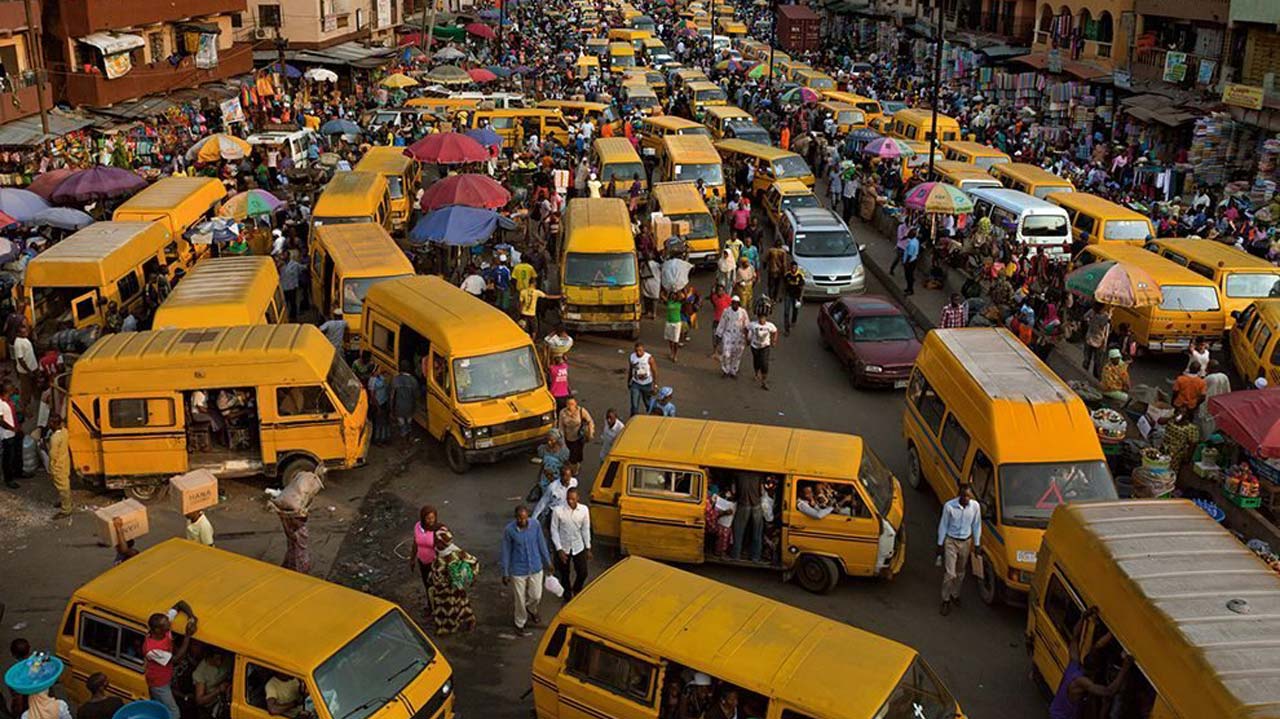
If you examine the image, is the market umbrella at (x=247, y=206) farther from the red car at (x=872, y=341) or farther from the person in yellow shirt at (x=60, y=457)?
the red car at (x=872, y=341)

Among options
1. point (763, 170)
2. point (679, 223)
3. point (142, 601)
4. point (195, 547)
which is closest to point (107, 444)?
point (195, 547)

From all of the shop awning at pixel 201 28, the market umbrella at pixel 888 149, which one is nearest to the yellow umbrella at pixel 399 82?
the shop awning at pixel 201 28

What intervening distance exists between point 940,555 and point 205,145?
23.0 metres

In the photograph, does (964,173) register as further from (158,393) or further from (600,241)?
(158,393)

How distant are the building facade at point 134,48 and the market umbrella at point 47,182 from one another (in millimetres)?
8833

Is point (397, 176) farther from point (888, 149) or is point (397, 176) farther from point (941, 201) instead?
point (888, 149)

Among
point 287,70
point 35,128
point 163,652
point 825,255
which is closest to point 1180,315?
point 825,255

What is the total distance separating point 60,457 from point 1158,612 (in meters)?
12.2

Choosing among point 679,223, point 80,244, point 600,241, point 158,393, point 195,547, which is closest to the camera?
point 195,547

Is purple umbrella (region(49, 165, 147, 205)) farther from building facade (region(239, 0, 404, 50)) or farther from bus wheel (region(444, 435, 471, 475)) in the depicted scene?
building facade (region(239, 0, 404, 50))

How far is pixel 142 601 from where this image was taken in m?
9.14

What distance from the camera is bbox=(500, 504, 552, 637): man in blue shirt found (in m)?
11.1

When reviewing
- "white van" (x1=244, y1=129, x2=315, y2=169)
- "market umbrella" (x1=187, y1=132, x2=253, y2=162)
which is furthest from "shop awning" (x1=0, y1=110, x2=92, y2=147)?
"white van" (x1=244, y1=129, x2=315, y2=169)

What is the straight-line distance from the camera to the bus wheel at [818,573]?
12.2m
